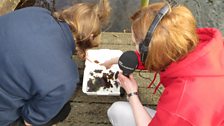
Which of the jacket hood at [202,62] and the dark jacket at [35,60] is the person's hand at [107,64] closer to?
the dark jacket at [35,60]

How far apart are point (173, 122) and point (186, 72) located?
0.94 ft

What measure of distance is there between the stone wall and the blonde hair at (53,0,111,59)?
84.7 inches

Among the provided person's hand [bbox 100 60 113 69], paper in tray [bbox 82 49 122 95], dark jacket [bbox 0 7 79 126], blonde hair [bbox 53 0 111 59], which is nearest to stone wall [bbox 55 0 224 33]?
paper in tray [bbox 82 49 122 95]

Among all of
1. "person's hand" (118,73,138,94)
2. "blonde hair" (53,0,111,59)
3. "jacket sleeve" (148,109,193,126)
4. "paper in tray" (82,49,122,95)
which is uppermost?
"blonde hair" (53,0,111,59)

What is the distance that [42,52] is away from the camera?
2043mm

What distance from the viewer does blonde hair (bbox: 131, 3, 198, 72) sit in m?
1.96

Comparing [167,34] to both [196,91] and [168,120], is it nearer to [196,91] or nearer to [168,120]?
[196,91]

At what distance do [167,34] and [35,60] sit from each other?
29.3 inches

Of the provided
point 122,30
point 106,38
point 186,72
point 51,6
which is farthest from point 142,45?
point 51,6

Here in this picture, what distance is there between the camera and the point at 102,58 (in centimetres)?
329

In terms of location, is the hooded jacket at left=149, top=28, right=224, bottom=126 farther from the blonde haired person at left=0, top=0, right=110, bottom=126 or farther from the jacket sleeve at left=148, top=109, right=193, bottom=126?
the blonde haired person at left=0, top=0, right=110, bottom=126

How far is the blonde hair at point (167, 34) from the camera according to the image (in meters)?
1.96

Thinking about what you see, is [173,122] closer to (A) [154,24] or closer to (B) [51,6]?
(A) [154,24]

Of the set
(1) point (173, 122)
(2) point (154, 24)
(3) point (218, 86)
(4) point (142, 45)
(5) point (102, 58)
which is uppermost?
(2) point (154, 24)
